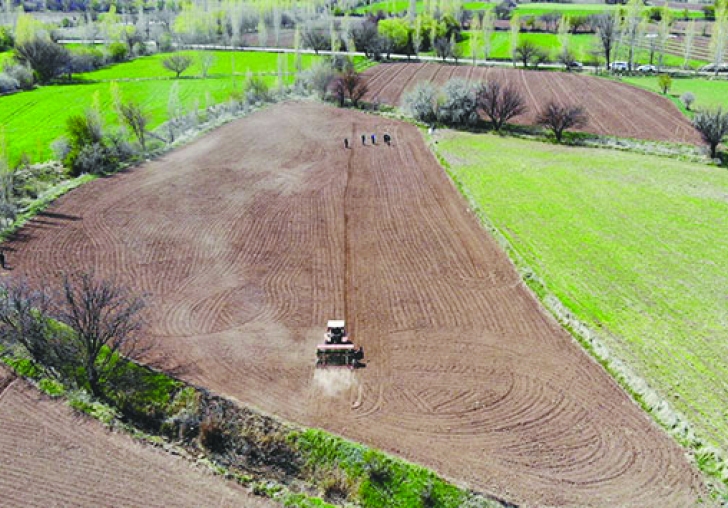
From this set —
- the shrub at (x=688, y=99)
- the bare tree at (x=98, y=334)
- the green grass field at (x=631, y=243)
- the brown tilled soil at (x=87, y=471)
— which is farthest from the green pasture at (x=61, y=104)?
the shrub at (x=688, y=99)

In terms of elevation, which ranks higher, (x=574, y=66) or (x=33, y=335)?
(x=574, y=66)

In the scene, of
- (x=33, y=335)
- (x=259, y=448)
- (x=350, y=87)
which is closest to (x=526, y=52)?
(x=350, y=87)

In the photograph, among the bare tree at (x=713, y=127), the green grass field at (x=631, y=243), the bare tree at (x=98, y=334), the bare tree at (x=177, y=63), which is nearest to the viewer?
the bare tree at (x=98, y=334)

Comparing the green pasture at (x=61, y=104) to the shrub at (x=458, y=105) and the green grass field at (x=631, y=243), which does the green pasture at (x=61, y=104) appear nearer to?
the shrub at (x=458, y=105)

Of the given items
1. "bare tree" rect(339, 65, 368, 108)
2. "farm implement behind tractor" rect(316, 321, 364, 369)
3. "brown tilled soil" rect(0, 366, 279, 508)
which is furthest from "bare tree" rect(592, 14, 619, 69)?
"brown tilled soil" rect(0, 366, 279, 508)

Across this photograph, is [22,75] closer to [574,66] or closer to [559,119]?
[559,119]

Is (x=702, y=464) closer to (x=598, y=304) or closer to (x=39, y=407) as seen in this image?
(x=598, y=304)

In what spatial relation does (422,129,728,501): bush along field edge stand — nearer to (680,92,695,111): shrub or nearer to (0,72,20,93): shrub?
(680,92,695,111): shrub

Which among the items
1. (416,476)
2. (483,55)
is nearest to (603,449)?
(416,476)
